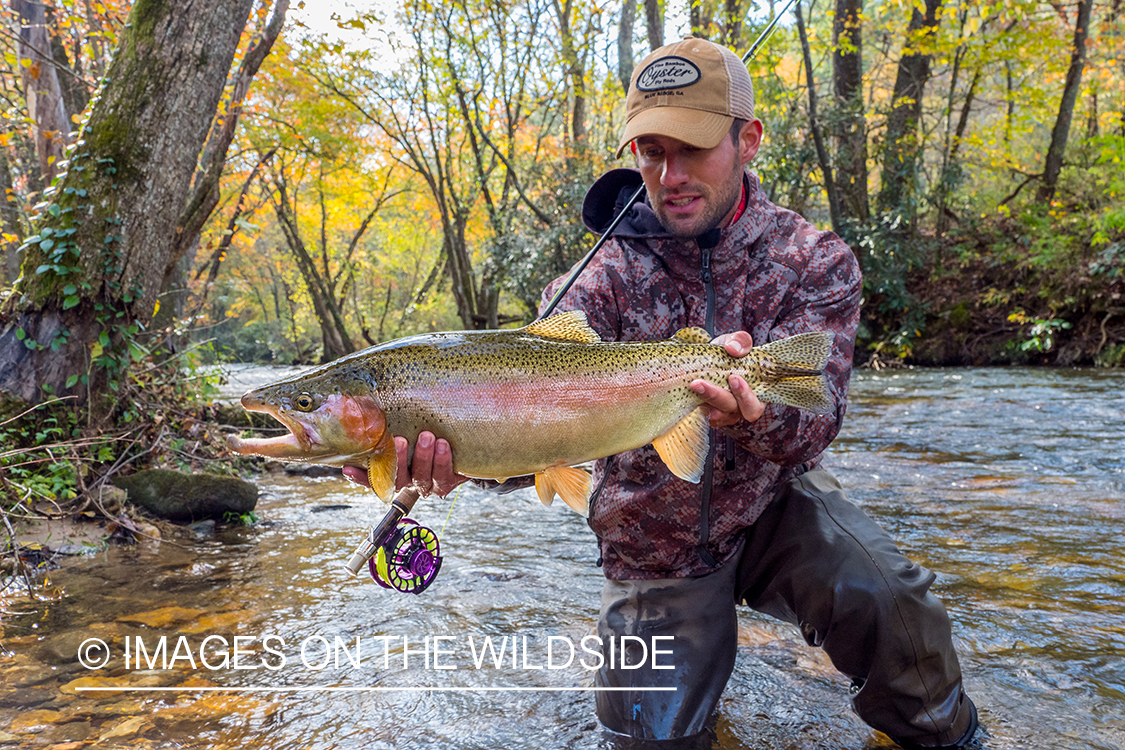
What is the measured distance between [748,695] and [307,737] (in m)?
2.01

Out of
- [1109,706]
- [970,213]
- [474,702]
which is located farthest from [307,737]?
[970,213]

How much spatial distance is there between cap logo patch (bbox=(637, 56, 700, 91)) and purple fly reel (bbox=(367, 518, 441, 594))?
2.19 m

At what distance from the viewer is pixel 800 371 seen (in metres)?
2.52

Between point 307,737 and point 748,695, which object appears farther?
point 748,695

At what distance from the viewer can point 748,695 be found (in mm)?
3402

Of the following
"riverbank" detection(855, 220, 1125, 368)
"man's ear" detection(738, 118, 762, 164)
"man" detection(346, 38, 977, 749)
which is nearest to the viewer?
"man" detection(346, 38, 977, 749)

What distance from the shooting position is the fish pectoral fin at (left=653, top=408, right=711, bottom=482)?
2.54m

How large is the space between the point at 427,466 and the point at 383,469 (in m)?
0.15

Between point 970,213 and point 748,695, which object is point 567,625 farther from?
point 970,213

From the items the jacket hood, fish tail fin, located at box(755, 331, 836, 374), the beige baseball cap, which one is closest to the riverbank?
the jacket hood

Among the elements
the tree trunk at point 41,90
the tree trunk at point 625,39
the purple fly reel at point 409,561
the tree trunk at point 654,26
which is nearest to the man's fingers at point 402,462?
the purple fly reel at point 409,561

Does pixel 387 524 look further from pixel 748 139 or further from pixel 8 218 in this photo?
pixel 8 218

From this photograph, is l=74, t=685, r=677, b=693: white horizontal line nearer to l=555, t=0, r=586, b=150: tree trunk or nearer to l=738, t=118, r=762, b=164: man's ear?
l=738, t=118, r=762, b=164: man's ear

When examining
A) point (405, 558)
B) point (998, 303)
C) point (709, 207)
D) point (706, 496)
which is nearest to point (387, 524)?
point (405, 558)
